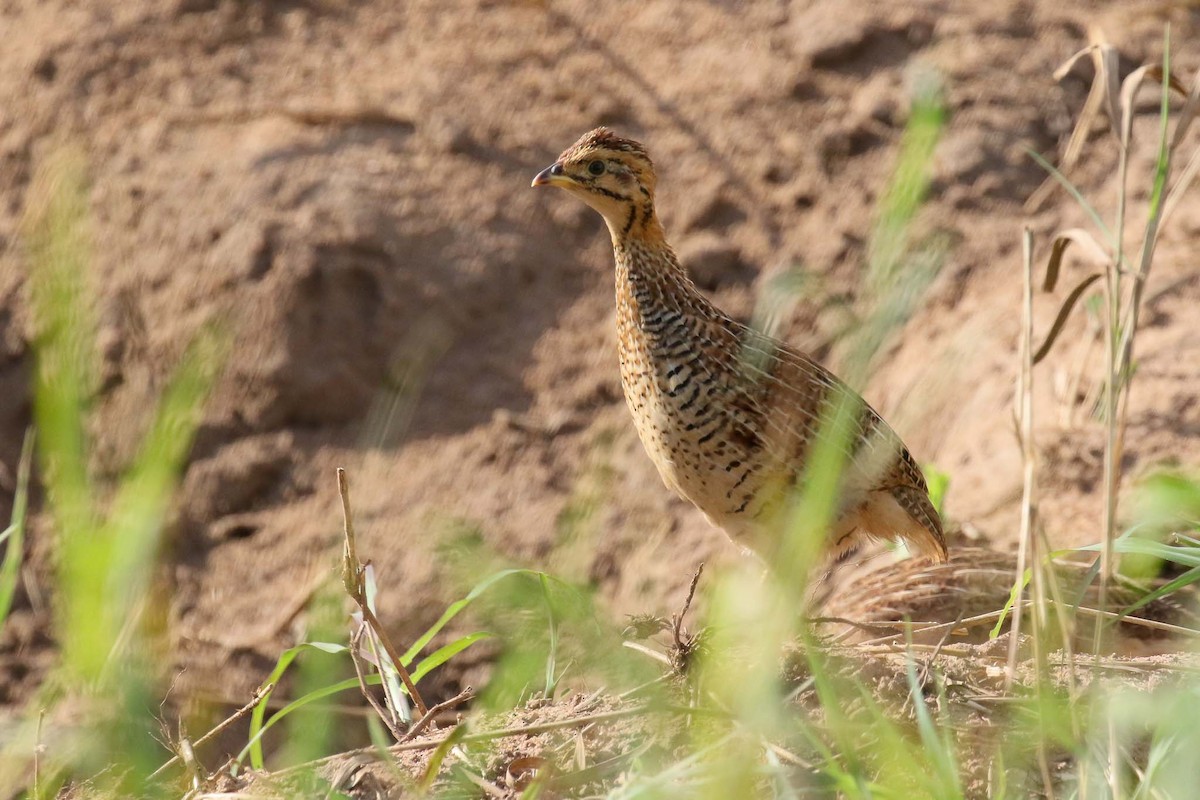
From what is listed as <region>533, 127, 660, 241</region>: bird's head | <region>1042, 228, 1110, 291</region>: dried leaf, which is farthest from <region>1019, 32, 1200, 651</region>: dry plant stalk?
<region>533, 127, 660, 241</region>: bird's head

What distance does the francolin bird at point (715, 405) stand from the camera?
4.11 metres

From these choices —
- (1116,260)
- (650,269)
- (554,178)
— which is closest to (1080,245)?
(1116,260)

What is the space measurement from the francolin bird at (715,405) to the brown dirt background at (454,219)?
1.21 meters

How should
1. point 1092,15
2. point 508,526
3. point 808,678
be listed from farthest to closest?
1. point 1092,15
2. point 508,526
3. point 808,678

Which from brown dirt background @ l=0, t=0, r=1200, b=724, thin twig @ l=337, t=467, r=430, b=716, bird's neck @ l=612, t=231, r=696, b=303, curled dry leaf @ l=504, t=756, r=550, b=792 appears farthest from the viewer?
brown dirt background @ l=0, t=0, r=1200, b=724

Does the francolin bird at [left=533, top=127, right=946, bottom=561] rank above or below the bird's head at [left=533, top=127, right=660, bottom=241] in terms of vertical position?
below

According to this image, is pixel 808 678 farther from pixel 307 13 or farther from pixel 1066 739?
pixel 307 13

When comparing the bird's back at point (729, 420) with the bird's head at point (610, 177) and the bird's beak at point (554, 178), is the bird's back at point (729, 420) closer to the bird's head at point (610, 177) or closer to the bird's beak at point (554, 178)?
the bird's head at point (610, 177)

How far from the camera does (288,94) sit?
679 cm

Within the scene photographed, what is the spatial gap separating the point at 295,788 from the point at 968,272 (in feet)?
13.9

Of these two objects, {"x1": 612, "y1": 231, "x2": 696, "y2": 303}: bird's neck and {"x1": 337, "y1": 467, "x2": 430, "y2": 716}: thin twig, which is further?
{"x1": 612, "y1": 231, "x2": 696, "y2": 303}: bird's neck

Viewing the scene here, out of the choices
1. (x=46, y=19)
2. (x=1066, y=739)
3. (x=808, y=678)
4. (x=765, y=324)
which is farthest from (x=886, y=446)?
(x=46, y=19)

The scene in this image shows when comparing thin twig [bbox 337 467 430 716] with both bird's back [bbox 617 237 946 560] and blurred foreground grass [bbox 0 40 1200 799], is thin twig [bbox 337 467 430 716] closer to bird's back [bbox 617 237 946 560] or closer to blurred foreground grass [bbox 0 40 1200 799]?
blurred foreground grass [bbox 0 40 1200 799]

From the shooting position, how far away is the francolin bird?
4109mm
